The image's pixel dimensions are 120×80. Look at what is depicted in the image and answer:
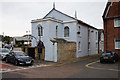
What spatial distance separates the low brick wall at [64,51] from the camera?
16750mm

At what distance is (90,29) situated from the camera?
27.9 meters

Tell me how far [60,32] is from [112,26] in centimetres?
854

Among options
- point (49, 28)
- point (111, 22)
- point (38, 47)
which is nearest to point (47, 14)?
point (49, 28)

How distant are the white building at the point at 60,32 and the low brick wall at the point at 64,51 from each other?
56cm

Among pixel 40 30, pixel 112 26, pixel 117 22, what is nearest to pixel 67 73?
pixel 40 30

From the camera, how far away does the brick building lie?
1753 centimetres

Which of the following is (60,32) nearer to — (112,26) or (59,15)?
(59,15)

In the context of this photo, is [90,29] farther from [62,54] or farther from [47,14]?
[62,54]

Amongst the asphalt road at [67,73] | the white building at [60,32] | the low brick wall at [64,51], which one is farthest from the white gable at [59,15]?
the asphalt road at [67,73]

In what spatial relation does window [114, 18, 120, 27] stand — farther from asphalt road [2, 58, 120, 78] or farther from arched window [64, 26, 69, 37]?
asphalt road [2, 58, 120, 78]

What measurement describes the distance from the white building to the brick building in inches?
192

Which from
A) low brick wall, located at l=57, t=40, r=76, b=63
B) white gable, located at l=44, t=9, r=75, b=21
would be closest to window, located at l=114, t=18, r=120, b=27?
low brick wall, located at l=57, t=40, r=76, b=63

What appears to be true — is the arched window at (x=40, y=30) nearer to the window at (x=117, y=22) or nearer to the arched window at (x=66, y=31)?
the arched window at (x=66, y=31)

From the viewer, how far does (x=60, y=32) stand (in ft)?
70.4
